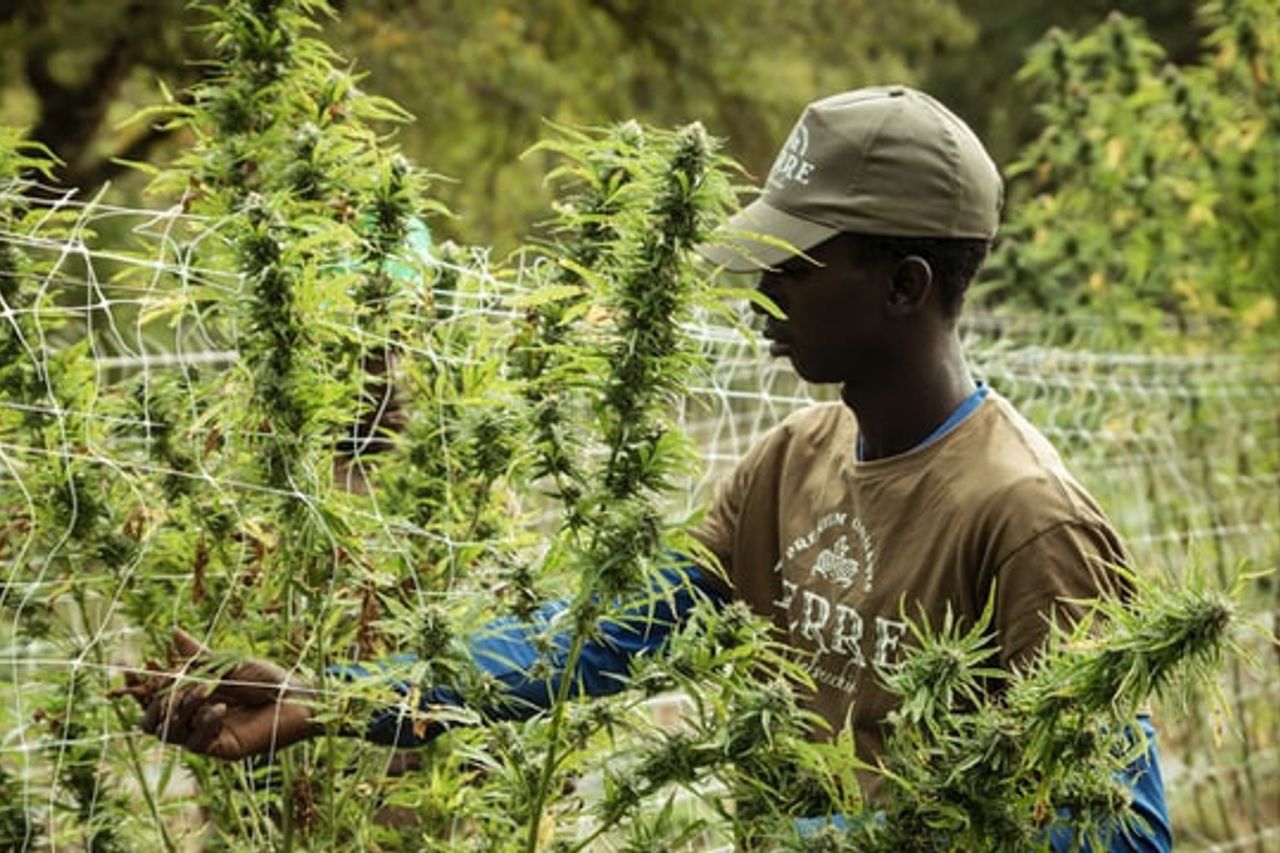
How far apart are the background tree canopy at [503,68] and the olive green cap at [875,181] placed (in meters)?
8.92

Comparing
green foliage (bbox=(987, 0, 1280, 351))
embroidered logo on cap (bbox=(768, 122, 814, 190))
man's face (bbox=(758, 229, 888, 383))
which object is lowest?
green foliage (bbox=(987, 0, 1280, 351))

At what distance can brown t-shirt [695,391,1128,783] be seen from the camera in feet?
8.31

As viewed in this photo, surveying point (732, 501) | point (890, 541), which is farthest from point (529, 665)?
point (732, 501)

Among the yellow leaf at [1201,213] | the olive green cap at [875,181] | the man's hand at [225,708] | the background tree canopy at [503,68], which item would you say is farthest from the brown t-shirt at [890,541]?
the background tree canopy at [503,68]

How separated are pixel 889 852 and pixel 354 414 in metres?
0.91

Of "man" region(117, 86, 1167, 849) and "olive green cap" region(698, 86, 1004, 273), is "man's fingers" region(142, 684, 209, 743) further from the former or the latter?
"olive green cap" region(698, 86, 1004, 273)

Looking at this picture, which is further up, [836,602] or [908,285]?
[908,285]

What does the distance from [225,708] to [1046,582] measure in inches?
39.4

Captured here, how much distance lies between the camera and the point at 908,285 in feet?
9.27

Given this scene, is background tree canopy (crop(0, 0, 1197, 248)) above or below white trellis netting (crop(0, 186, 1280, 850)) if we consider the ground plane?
below

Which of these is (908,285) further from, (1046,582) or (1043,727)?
(1043,727)

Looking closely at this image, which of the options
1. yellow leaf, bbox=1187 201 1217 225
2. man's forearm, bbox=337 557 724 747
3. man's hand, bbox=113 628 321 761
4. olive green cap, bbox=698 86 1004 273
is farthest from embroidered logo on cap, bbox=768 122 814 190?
yellow leaf, bbox=1187 201 1217 225

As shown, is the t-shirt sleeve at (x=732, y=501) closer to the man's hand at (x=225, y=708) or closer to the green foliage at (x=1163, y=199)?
the man's hand at (x=225, y=708)

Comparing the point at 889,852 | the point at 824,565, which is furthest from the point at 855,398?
the point at 889,852
